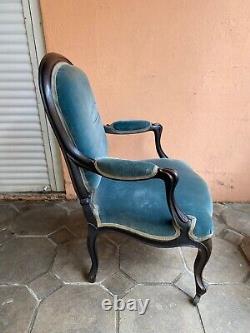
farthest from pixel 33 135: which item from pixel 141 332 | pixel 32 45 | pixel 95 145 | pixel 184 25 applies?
pixel 141 332

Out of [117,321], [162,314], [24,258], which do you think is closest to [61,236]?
[24,258]

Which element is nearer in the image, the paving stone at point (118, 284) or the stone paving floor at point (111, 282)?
the stone paving floor at point (111, 282)

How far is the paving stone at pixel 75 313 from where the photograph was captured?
Answer: 1211 millimetres

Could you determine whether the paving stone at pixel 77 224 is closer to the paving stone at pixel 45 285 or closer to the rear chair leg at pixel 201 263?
the paving stone at pixel 45 285

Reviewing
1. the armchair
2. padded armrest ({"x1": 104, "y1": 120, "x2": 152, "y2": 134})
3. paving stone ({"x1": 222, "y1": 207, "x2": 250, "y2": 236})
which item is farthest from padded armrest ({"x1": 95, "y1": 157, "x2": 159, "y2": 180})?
paving stone ({"x1": 222, "y1": 207, "x2": 250, "y2": 236})

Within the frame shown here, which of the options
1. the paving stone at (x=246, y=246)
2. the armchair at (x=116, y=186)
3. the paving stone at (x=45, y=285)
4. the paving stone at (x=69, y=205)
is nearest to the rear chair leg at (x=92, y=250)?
the armchair at (x=116, y=186)

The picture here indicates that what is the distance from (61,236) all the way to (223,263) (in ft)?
3.07

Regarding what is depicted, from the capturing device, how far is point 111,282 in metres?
1.40

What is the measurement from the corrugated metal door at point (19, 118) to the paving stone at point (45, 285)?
74 cm

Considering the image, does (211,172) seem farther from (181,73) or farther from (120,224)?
(120,224)

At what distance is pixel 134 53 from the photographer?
1549mm

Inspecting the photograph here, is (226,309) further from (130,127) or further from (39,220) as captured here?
(39,220)

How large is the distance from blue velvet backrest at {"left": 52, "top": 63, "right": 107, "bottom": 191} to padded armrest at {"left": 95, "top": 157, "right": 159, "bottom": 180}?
0.11 metres

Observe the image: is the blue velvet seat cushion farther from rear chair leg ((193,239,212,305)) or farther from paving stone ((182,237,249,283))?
paving stone ((182,237,249,283))
